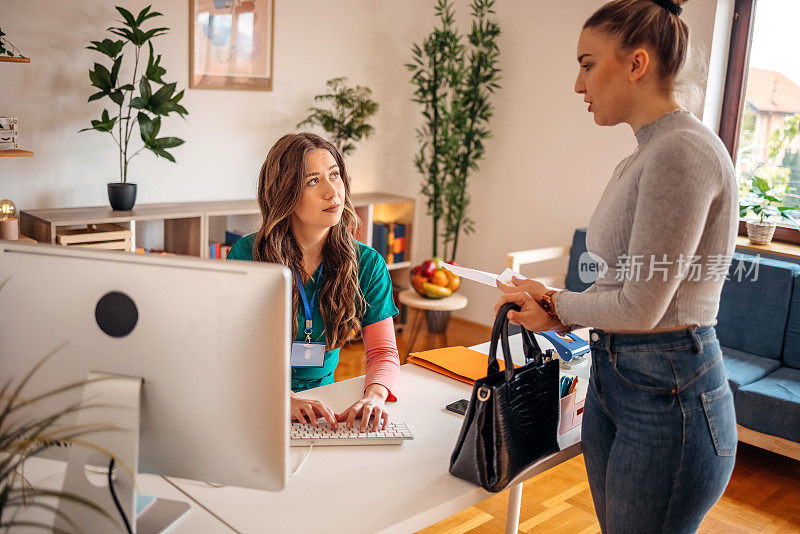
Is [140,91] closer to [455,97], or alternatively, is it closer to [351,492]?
[455,97]

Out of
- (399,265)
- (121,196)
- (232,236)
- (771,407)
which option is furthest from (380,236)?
(771,407)

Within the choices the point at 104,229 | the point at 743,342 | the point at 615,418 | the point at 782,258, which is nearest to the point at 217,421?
the point at 615,418

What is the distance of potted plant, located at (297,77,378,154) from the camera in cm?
464

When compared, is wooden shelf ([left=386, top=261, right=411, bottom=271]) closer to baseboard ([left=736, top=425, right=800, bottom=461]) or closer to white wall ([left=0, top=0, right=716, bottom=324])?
white wall ([left=0, top=0, right=716, bottom=324])

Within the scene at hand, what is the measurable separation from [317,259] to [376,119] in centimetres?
337

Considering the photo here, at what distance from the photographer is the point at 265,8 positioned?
4.53 meters

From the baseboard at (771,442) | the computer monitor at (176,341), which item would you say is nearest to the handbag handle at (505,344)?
the computer monitor at (176,341)

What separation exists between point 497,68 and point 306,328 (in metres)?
3.41

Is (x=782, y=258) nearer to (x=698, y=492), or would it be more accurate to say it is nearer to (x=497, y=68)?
(x=497, y=68)

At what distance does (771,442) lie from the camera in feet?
10.6

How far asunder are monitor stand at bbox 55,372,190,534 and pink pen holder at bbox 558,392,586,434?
923 mm

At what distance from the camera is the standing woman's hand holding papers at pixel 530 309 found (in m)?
1.51

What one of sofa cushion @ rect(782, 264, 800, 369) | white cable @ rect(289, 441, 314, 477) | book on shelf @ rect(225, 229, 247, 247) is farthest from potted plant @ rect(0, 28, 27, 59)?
sofa cushion @ rect(782, 264, 800, 369)

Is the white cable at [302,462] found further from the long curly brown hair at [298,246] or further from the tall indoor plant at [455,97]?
the tall indoor plant at [455,97]
